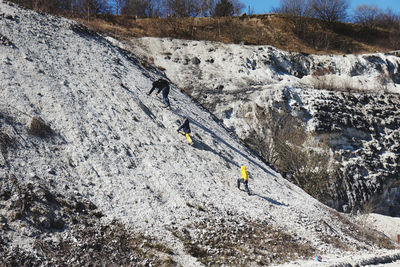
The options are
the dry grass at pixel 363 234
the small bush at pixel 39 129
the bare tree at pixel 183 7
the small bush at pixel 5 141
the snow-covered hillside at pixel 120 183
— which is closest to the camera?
the snow-covered hillside at pixel 120 183

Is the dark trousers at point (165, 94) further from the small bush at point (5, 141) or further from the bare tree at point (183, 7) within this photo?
the bare tree at point (183, 7)

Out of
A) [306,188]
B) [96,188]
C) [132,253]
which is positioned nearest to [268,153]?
[306,188]

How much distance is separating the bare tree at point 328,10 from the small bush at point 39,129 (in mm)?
42819

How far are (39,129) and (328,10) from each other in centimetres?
4476

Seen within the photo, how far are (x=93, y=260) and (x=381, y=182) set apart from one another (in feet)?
72.8

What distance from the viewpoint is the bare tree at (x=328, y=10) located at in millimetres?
49031

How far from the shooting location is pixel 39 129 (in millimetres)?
13016

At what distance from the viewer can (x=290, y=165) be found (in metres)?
25.0

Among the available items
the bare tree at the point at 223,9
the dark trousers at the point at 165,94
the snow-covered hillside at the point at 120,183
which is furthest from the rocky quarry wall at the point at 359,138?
the bare tree at the point at 223,9

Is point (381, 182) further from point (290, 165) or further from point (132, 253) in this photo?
point (132, 253)

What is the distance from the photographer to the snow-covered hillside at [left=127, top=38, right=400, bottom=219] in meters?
26.1

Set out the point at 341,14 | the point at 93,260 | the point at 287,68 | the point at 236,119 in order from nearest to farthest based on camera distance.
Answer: the point at 93,260 → the point at 236,119 → the point at 287,68 → the point at 341,14

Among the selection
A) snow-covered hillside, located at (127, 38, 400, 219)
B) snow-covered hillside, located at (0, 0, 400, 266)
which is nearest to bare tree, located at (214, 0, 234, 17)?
snow-covered hillside, located at (127, 38, 400, 219)

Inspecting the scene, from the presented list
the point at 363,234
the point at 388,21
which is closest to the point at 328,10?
the point at 388,21
